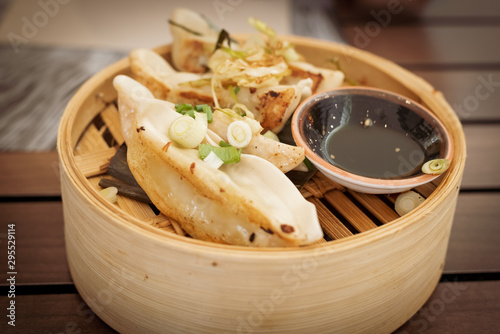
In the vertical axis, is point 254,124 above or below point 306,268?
above

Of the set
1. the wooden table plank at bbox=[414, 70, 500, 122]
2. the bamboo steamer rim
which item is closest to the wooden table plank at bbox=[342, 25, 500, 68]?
the wooden table plank at bbox=[414, 70, 500, 122]

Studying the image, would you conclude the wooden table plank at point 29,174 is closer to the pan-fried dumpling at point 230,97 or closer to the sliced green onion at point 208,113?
the pan-fried dumpling at point 230,97

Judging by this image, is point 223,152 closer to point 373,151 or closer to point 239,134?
point 239,134

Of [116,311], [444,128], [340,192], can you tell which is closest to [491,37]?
[444,128]

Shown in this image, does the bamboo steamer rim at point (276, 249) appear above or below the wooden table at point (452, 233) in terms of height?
above

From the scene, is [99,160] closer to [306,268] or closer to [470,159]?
[306,268]

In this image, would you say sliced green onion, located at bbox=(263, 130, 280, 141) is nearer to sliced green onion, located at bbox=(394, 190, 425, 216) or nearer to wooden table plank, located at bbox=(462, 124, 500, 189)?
sliced green onion, located at bbox=(394, 190, 425, 216)

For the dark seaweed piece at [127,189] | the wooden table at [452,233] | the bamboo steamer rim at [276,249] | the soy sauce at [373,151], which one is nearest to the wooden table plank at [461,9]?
the wooden table at [452,233]
